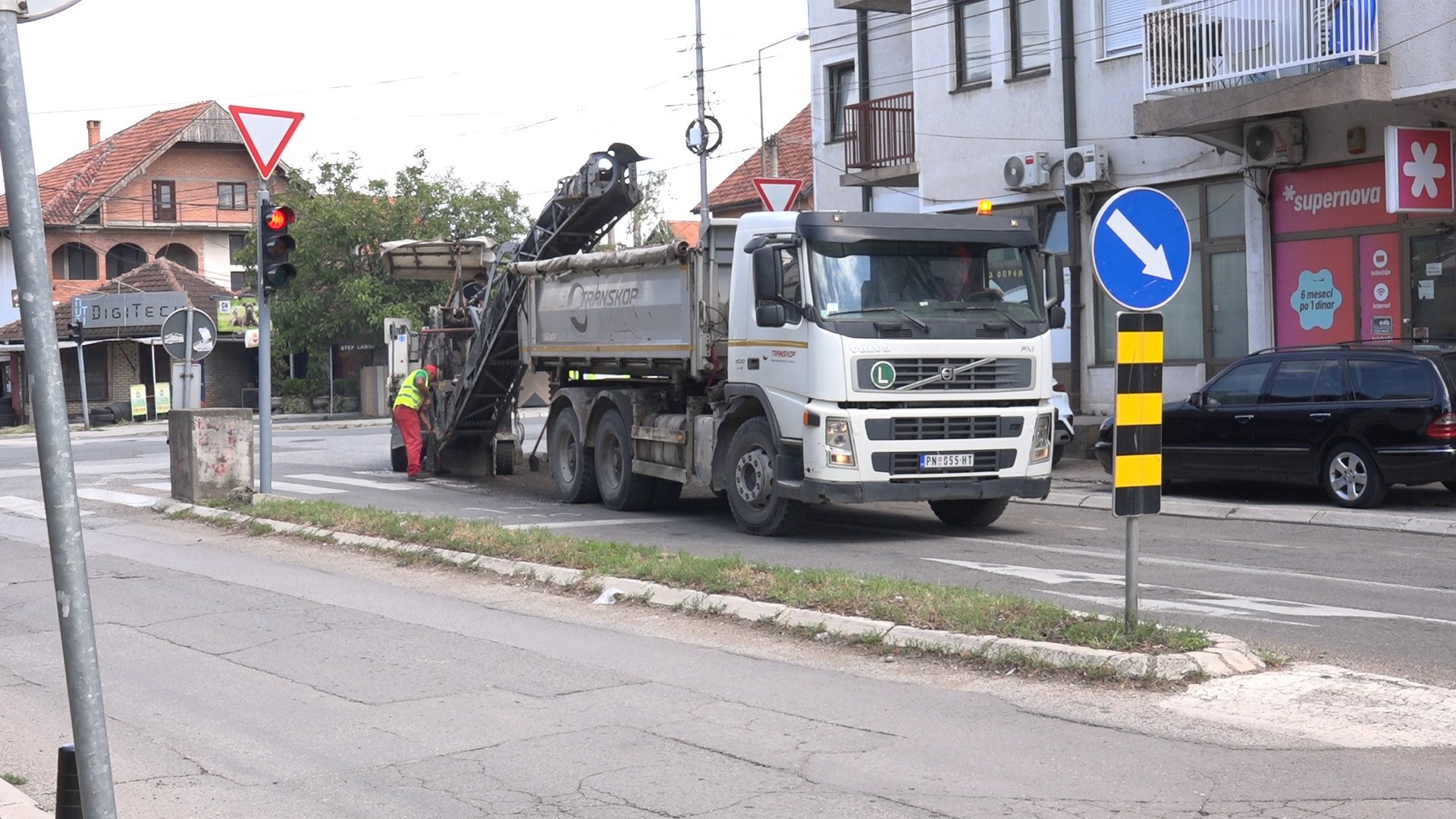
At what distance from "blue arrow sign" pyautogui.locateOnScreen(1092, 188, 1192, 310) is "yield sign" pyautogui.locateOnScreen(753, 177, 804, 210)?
1055 centimetres

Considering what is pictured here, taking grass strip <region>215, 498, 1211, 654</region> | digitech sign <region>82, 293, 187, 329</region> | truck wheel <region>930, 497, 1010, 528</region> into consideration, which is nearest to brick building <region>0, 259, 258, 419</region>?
digitech sign <region>82, 293, 187, 329</region>

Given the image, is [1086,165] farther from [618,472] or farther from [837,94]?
[618,472]

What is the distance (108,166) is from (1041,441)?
54.2 m

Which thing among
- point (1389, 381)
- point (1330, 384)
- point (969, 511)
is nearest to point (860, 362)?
point (969, 511)

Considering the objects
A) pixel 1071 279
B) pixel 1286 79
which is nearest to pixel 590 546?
pixel 1286 79

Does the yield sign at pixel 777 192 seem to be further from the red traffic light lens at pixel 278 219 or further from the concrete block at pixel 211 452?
the concrete block at pixel 211 452

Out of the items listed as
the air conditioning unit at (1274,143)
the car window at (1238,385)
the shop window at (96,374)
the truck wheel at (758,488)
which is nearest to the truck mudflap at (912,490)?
the truck wheel at (758,488)

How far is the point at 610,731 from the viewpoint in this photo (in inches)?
262

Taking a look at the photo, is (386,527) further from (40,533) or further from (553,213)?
(553,213)

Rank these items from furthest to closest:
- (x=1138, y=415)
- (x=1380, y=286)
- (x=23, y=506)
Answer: (x=23, y=506)
(x=1380, y=286)
(x=1138, y=415)

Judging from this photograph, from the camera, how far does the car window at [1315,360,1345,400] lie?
14672 mm

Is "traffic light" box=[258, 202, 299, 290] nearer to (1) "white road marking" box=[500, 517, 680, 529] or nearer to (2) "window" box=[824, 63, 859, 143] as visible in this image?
(1) "white road marking" box=[500, 517, 680, 529]

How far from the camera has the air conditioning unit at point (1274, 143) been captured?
18.6 metres

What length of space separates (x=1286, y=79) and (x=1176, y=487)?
4776 millimetres
